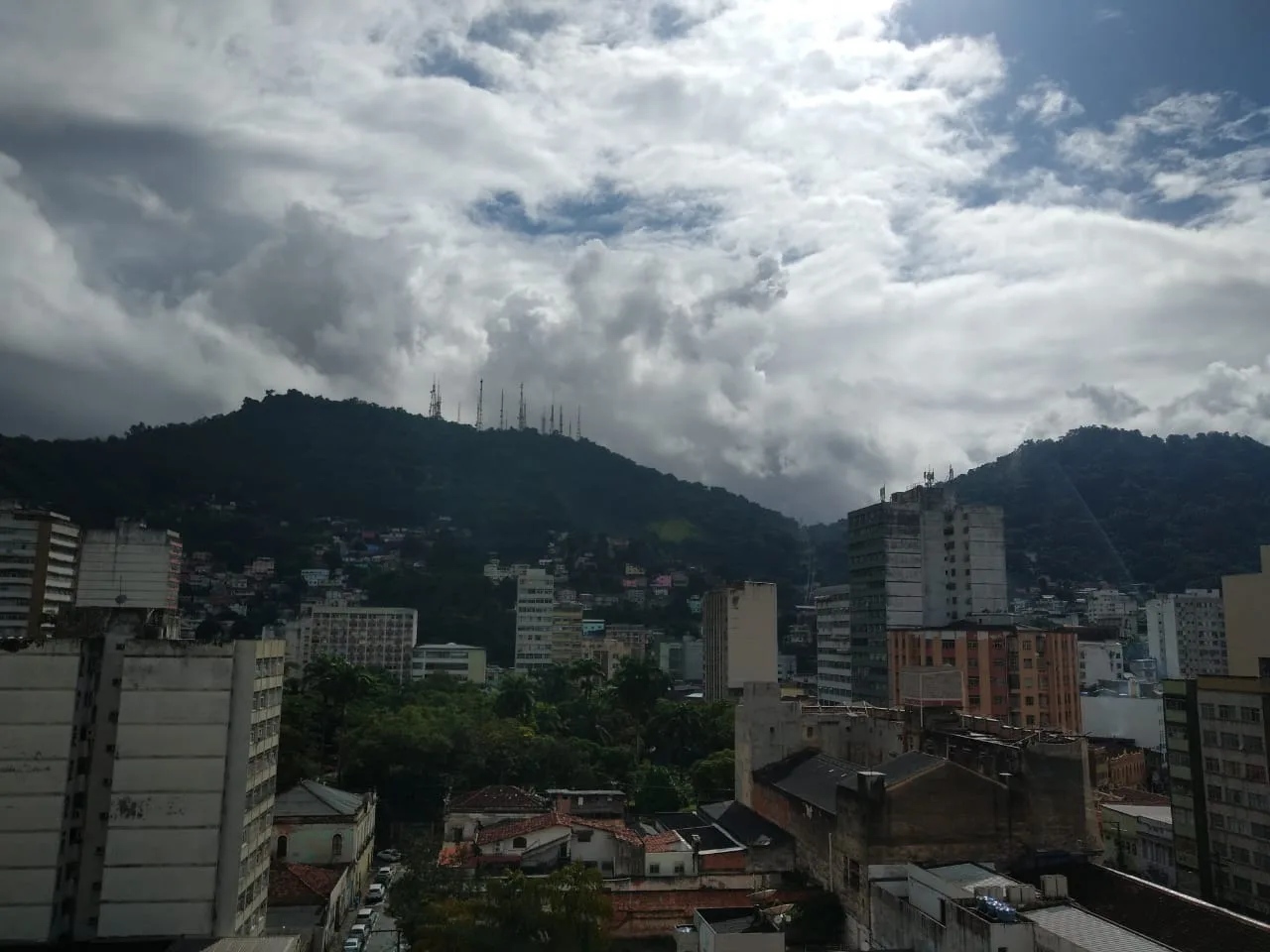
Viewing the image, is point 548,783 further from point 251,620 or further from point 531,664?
point 251,620

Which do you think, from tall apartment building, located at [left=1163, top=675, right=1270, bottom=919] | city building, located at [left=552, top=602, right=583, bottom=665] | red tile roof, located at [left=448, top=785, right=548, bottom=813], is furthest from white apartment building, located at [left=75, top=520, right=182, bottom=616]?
tall apartment building, located at [left=1163, top=675, right=1270, bottom=919]

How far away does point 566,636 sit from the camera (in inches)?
6265

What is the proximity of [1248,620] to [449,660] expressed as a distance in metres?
105

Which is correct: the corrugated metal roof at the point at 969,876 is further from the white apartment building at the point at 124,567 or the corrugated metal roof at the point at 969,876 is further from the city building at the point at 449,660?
the city building at the point at 449,660

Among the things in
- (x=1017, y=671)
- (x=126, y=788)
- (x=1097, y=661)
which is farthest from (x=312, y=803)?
(x=1097, y=661)

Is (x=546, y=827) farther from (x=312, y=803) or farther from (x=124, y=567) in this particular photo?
(x=124, y=567)

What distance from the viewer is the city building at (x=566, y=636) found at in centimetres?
15750

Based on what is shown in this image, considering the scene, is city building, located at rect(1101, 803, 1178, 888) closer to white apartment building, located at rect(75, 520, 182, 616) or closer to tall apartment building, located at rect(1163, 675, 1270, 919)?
tall apartment building, located at rect(1163, 675, 1270, 919)

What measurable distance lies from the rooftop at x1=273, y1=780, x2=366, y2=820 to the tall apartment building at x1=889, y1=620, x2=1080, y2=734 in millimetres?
49386

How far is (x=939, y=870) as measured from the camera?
3872 centimetres

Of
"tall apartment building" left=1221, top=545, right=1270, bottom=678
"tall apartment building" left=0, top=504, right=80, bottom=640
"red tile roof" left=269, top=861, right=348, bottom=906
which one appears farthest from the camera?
"tall apartment building" left=0, top=504, right=80, bottom=640

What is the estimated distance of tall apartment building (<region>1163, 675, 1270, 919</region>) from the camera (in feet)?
134

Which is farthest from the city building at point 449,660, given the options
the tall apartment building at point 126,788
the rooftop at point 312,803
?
the tall apartment building at point 126,788

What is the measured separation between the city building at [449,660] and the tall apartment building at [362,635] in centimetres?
452
